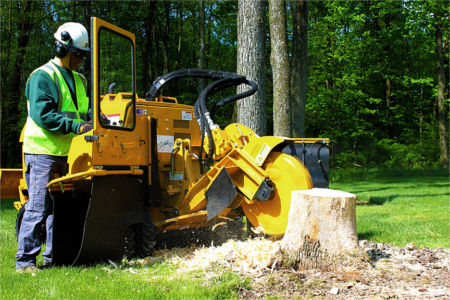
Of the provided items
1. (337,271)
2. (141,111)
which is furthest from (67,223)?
(337,271)

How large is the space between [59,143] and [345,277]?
9.97ft

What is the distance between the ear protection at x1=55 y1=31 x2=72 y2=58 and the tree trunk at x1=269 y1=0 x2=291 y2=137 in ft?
16.9

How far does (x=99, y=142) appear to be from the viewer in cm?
414

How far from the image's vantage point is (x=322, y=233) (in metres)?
4.00

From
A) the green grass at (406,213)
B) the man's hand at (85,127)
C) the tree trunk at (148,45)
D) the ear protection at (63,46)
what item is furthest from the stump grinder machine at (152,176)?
the tree trunk at (148,45)

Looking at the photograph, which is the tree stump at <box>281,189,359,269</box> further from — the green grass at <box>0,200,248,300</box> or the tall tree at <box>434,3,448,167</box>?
the tall tree at <box>434,3,448,167</box>

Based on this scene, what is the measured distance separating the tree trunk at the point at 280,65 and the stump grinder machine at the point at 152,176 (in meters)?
3.48

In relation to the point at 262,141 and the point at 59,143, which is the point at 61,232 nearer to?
the point at 59,143

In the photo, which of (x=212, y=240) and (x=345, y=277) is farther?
(x=212, y=240)

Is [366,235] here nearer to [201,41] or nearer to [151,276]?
[151,276]

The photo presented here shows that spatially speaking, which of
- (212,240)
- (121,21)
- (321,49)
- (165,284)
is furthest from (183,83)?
(165,284)

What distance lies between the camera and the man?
13.7 ft

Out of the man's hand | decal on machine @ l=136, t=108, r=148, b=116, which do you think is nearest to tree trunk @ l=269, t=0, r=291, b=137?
decal on machine @ l=136, t=108, r=148, b=116

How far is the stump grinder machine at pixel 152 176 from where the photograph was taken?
4.20m
